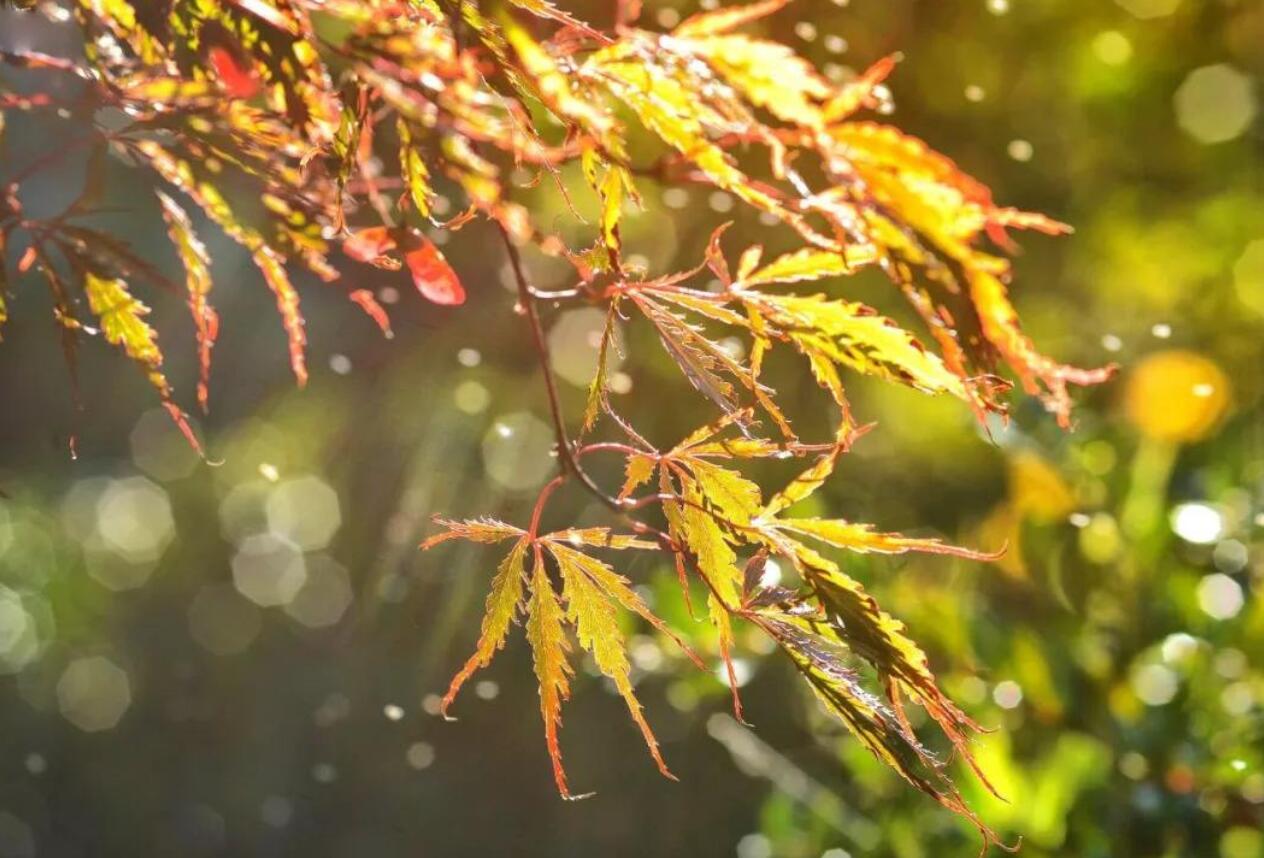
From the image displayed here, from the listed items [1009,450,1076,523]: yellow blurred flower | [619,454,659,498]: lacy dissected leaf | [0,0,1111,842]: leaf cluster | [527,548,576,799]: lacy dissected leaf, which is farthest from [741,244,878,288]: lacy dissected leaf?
[1009,450,1076,523]: yellow blurred flower

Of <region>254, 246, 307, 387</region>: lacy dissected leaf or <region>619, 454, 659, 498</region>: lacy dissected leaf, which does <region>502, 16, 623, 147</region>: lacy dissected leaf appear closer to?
<region>619, 454, 659, 498</region>: lacy dissected leaf

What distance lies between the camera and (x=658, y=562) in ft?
9.29

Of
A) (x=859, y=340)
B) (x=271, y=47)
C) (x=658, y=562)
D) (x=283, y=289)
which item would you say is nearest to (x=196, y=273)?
(x=283, y=289)

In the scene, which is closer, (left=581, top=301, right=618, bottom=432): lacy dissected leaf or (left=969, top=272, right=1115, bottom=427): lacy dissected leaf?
(left=969, top=272, right=1115, bottom=427): lacy dissected leaf

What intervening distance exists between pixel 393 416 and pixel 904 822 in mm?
2453

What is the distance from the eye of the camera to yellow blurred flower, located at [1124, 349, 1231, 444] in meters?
2.02

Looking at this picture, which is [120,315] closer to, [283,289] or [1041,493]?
[283,289]

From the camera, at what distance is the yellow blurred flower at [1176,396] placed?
2023mm

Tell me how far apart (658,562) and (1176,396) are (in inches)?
44.4

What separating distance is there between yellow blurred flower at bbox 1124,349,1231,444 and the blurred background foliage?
1cm

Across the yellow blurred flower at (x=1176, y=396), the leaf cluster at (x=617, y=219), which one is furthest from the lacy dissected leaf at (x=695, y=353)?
the yellow blurred flower at (x=1176, y=396)

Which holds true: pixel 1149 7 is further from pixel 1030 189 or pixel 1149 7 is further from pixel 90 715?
pixel 90 715

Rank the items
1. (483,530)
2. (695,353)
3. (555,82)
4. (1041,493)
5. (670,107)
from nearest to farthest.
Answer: (555,82) < (670,107) < (695,353) < (483,530) < (1041,493)

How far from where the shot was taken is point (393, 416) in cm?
389
